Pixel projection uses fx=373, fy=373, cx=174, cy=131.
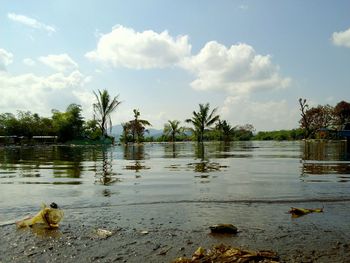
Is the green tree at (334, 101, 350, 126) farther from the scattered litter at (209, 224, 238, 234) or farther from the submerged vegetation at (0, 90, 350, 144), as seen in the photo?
the scattered litter at (209, 224, 238, 234)

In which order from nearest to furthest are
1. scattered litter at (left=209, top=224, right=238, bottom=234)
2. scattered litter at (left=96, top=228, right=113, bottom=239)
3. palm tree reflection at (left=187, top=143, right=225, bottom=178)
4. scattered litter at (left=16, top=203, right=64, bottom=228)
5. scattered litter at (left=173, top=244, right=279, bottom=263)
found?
scattered litter at (left=173, top=244, right=279, bottom=263), scattered litter at (left=96, top=228, right=113, bottom=239), scattered litter at (left=209, top=224, right=238, bottom=234), scattered litter at (left=16, top=203, right=64, bottom=228), palm tree reflection at (left=187, top=143, right=225, bottom=178)

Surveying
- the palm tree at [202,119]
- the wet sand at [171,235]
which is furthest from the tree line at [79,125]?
the wet sand at [171,235]

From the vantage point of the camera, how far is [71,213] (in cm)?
651

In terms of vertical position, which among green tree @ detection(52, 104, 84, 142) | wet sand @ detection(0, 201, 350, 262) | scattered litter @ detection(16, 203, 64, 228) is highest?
green tree @ detection(52, 104, 84, 142)

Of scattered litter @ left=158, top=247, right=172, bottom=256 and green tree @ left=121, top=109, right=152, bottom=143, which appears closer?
scattered litter @ left=158, top=247, right=172, bottom=256

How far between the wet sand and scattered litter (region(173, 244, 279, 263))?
17 cm

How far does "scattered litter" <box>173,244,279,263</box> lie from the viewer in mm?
4027

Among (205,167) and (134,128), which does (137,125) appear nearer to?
(134,128)

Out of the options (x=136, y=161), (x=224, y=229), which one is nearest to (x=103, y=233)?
(x=224, y=229)

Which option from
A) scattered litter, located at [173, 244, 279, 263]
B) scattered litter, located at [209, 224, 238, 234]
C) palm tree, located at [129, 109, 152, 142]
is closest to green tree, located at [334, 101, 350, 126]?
palm tree, located at [129, 109, 152, 142]

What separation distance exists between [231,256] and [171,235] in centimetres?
120

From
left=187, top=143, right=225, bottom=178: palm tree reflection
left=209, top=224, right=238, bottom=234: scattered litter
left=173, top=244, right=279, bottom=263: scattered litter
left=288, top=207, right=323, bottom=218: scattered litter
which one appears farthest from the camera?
left=187, top=143, right=225, bottom=178: palm tree reflection

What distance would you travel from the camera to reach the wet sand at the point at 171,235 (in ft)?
14.2

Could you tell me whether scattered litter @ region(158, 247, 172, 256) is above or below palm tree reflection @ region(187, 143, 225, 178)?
below
